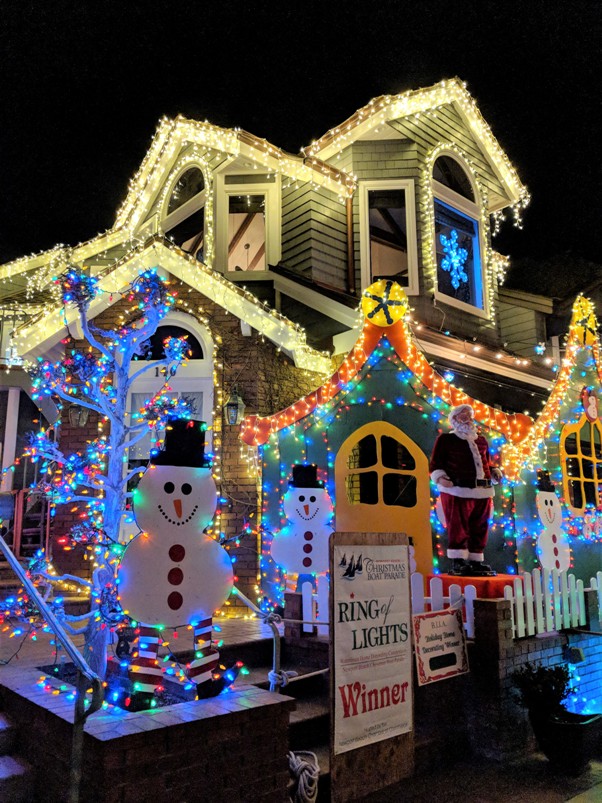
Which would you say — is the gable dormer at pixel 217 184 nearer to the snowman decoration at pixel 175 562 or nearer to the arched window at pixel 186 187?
the arched window at pixel 186 187

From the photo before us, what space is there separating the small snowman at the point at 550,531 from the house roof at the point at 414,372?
70 cm

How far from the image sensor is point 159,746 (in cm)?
350

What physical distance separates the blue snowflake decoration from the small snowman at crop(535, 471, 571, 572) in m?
5.62

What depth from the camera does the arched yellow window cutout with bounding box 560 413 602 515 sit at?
880 centimetres

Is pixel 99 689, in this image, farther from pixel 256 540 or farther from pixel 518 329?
pixel 518 329

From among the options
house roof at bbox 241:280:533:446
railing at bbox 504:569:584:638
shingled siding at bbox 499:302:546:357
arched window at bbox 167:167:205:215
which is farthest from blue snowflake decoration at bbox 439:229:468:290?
railing at bbox 504:569:584:638

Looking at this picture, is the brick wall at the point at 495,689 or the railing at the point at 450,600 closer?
the brick wall at the point at 495,689

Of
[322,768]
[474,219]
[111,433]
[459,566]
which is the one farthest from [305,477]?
[474,219]

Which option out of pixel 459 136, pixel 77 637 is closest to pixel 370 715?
pixel 77 637

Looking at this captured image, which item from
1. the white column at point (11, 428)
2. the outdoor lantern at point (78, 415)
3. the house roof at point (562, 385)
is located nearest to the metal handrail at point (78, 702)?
the outdoor lantern at point (78, 415)

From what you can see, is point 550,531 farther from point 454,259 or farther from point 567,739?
point 454,259

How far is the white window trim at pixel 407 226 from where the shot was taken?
1176 cm

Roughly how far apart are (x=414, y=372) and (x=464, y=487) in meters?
1.64

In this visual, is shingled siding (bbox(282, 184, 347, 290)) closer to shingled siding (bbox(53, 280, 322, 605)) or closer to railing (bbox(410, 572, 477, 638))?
shingled siding (bbox(53, 280, 322, 605))
